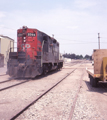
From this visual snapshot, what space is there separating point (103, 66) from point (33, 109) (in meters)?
3.70

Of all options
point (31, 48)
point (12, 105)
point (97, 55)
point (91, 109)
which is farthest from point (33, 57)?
point (91, 109)

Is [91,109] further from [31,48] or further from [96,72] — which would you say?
[31,48]

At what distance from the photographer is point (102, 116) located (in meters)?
3.79

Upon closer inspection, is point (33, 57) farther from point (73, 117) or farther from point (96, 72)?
point (73, 117)

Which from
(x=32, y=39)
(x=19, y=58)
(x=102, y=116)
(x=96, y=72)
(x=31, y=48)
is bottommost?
(x=102, y=116)

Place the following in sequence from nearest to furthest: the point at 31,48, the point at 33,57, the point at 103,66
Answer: the point at 103,66 < the point at 33,57 < the point at 31,48

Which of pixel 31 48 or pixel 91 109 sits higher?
pixel 31 48

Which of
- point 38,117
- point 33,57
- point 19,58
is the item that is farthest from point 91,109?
point 19,58

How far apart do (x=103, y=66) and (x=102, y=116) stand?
3.00 m

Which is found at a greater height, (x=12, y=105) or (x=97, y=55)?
(x=97, y=55)

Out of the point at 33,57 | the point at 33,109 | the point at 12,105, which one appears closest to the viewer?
the point at 33,109

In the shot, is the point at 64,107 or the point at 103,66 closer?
the point at 64,107

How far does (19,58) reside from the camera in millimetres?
11062

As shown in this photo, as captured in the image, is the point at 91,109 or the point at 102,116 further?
the point at 91,109
